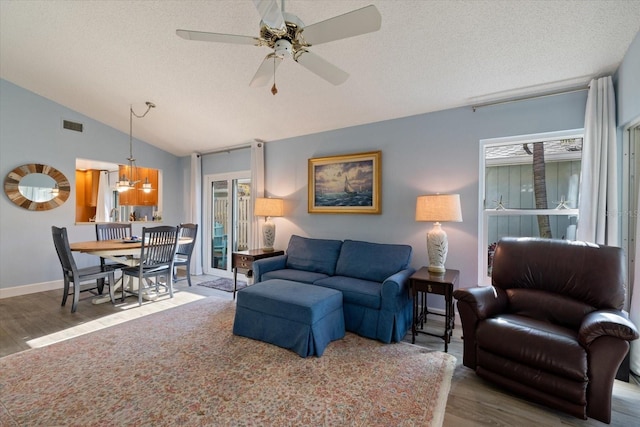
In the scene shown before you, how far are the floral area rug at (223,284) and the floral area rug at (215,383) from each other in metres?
1.72

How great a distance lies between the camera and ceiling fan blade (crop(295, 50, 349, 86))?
1906 mm

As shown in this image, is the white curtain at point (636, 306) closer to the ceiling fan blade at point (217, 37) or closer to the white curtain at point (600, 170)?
the white curtain at point (600, 170)

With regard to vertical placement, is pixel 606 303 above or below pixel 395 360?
above

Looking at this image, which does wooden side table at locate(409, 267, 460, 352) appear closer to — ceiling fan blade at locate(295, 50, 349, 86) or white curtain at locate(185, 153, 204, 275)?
ceiling fan blade at locate(295, 50, 349, 86)

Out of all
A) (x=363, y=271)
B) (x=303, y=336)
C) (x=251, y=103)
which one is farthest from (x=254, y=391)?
(x=251, y=103)

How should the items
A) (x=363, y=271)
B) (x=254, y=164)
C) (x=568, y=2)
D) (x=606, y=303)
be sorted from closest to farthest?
(x=568, y=2), (x=606, y=303), (x=363, y=271), (x=254, y=164)

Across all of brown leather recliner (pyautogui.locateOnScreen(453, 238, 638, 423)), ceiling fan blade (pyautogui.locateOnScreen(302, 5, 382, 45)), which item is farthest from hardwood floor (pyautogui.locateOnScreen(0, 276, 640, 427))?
ceiling fan blade (pyautogui.locateOnScreen(302, 5, 382, 45))

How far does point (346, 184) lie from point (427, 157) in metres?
1.09

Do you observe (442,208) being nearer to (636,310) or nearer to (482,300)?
(482,300)

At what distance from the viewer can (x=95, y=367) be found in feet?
7.48

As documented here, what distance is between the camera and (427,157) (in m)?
3.37

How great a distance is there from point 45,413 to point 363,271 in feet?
8.95

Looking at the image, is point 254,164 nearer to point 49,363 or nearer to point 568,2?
point 49,363

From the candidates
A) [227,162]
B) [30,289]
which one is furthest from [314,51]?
[30,289]
